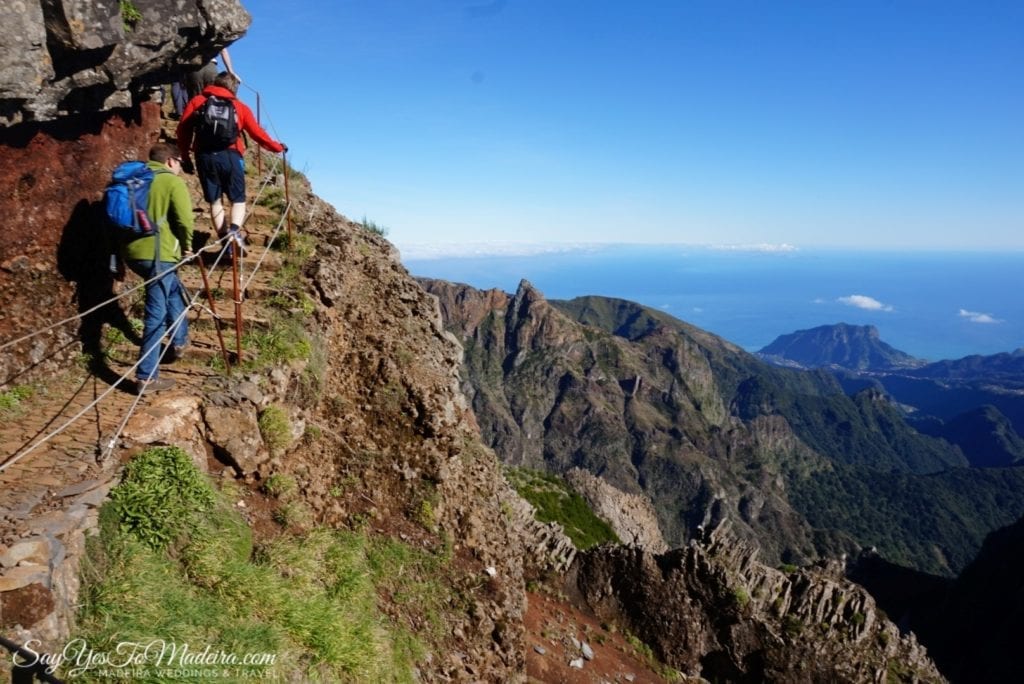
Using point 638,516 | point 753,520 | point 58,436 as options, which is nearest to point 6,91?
point 58,436

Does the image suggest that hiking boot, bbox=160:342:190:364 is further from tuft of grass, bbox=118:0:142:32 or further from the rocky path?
tuft of grass, bbox=118:0:142:32

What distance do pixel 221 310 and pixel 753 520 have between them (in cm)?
16201

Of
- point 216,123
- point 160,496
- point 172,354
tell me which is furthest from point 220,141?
point 160,496

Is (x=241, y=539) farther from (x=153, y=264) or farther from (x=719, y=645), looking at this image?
(x=719, y=645)

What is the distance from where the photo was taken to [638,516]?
74188 mm

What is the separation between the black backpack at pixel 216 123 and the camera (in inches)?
375

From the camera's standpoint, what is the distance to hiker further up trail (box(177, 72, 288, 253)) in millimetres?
9602

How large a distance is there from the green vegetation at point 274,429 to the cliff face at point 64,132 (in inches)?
115

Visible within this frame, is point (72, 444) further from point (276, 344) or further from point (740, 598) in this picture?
point (740, 598)

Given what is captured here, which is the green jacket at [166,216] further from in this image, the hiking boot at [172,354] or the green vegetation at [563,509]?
the green vegetation at [563,509]

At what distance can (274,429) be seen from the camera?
8.17 m

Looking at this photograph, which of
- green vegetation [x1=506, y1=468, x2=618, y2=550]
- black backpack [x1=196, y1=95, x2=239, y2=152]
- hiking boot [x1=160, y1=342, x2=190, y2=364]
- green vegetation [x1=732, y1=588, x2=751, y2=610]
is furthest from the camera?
green vegetation [x1=506, y1=468, x2=618, y2=550]

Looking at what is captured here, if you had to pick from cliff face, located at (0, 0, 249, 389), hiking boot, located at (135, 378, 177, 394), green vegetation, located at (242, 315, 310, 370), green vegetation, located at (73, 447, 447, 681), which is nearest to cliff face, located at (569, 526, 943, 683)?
green vegetation, located at (73, 447, 447, 681)

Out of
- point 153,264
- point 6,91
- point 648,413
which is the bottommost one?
point 648,413
